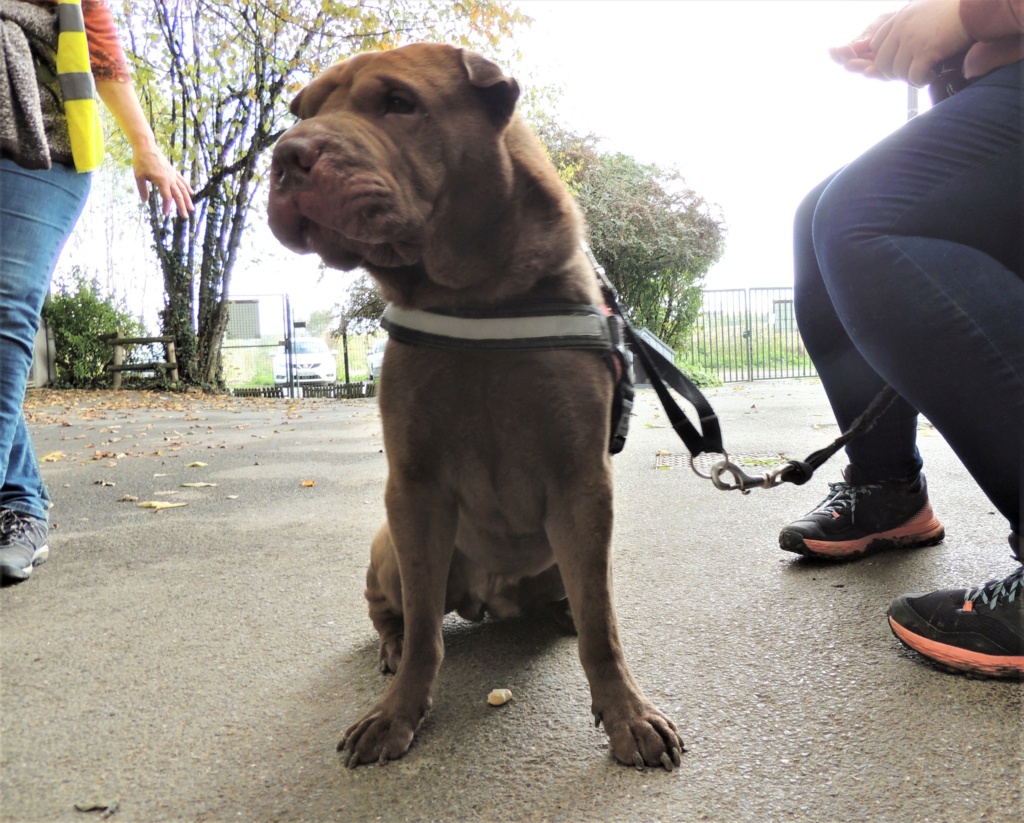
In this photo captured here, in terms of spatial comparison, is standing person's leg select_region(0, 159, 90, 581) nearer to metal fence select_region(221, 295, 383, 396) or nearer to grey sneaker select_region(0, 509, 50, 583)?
grey sneaker select_region(0, 509, 50, 583)

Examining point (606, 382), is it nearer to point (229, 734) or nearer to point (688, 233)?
point (229, 734)

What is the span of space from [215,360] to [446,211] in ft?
49.9

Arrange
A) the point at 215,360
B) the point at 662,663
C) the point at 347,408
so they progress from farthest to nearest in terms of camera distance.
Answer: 1. the point at 215,360
2. the point at 347,408
3. the point at 662,663

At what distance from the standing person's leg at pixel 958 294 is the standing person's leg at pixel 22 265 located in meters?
2.41

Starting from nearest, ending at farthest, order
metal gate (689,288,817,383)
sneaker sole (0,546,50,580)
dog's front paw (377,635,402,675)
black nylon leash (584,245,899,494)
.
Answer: dog's front paw (377,635,402,675)
black nylon leash (584,245,899,494)
sneaker sole (0,546,50,580)
metal gate (689,288,817,383)

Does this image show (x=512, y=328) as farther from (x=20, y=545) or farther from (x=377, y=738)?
Answer: (x=20, y=545)

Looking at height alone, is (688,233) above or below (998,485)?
above

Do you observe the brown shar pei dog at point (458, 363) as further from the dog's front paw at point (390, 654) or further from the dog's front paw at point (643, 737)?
the dog's front paw at point (390, 654)

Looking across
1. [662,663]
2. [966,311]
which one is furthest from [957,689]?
[966,311]

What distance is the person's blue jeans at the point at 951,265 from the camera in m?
1.67

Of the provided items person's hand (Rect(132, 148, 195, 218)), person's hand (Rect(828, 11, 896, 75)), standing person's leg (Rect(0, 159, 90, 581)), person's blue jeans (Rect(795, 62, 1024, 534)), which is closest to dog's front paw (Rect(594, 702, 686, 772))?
person's blue jeans (Rect(795, 62, 1024, 534))

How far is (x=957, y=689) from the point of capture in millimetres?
1630

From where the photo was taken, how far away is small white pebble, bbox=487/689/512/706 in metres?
1.67

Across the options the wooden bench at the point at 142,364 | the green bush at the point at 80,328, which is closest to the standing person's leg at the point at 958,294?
the wooden bench at the point at 142,364
